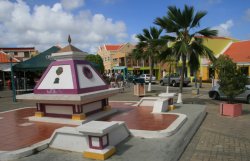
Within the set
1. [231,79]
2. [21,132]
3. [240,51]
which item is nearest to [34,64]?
[21,132]

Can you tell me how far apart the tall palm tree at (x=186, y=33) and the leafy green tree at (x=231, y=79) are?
1.94m

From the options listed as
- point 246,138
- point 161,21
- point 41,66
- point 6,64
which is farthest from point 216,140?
point 6,64

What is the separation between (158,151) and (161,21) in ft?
30.0

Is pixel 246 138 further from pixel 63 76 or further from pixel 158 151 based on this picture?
pixel 63 76

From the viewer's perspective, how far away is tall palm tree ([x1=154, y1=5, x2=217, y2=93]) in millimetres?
12398

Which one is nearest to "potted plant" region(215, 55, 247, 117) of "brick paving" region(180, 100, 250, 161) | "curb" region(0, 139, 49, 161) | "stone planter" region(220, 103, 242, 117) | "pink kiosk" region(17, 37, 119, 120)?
"stone planter" region(220, 103, 242, 117)

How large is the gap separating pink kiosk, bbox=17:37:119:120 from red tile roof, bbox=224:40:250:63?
24.1 meters

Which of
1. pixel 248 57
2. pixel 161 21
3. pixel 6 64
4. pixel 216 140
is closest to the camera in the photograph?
pixel 216 140

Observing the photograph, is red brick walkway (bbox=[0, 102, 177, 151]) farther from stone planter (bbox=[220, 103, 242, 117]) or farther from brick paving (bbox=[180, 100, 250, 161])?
stone planter (bbox=[220, 103, 242, 117])

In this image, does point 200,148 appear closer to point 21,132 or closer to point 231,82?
point 231,82

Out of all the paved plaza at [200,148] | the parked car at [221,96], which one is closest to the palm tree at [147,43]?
the parked car at [221,96]

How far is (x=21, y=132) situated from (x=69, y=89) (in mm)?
1949

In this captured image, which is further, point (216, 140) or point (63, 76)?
point (63, 76)

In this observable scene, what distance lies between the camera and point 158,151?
5266 millimetres
